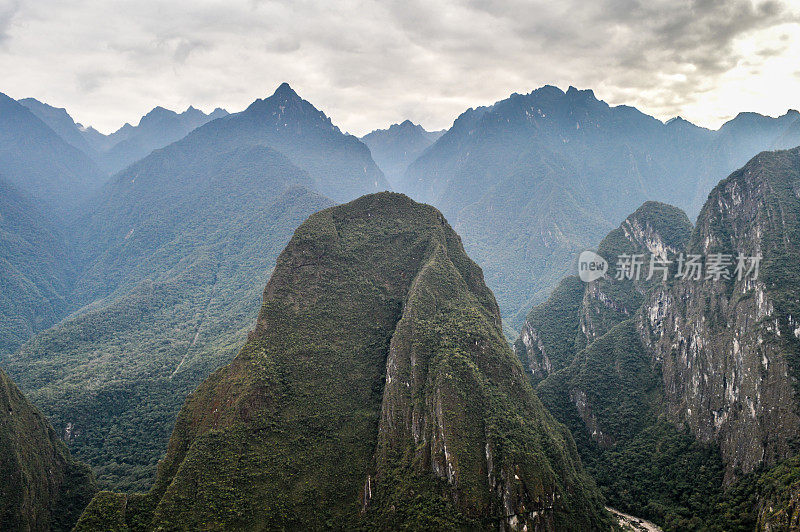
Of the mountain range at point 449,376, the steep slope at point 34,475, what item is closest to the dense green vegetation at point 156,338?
the mountain range at point 449,376

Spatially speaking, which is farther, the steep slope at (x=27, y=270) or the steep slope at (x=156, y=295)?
the steep slope at (x=27, y=270)

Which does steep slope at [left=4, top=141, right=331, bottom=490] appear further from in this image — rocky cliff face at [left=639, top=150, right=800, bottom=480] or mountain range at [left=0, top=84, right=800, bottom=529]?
rocky cliff face at [left=639, top=150, right=800, bottom=480]

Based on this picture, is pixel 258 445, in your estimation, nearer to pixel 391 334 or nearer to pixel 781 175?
pixel 391 334
